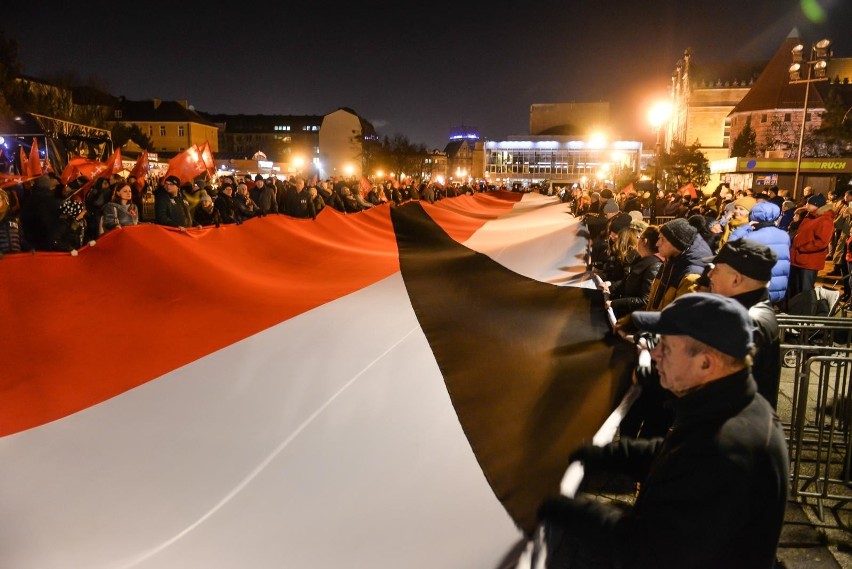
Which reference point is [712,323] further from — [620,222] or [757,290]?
[620,222]

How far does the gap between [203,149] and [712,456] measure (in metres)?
12.3

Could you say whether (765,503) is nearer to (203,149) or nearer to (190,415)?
(190,415)

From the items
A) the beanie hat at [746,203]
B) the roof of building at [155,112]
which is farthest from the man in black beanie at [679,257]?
the roof of building at [155,112]

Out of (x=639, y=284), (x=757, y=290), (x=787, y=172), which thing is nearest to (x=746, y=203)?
(x=639, y=284)

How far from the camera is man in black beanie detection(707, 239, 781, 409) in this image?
125 inches

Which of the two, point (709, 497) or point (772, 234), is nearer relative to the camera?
point (709, 497)

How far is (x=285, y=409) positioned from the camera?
12.7 ft

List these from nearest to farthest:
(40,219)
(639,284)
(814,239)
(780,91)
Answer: (639,284)
(40,219)
(814,239)
(780,91)

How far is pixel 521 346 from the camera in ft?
14.2

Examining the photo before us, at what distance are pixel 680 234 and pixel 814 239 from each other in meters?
6.51

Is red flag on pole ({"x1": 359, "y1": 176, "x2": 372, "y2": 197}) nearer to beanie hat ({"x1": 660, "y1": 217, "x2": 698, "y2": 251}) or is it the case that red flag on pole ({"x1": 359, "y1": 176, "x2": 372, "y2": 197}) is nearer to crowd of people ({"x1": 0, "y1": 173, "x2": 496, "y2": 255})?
crowd of people ({"x1": 0, "y1": 173, "x2": 496, "y2": 255})

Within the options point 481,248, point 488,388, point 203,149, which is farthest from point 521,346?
point 203,149

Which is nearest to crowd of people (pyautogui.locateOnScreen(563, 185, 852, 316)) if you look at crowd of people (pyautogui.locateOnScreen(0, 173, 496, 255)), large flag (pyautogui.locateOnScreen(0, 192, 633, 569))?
large flag (pyautogui.locateOnScreen(0, 192, 633, 569))

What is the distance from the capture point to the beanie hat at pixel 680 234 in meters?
4.52
